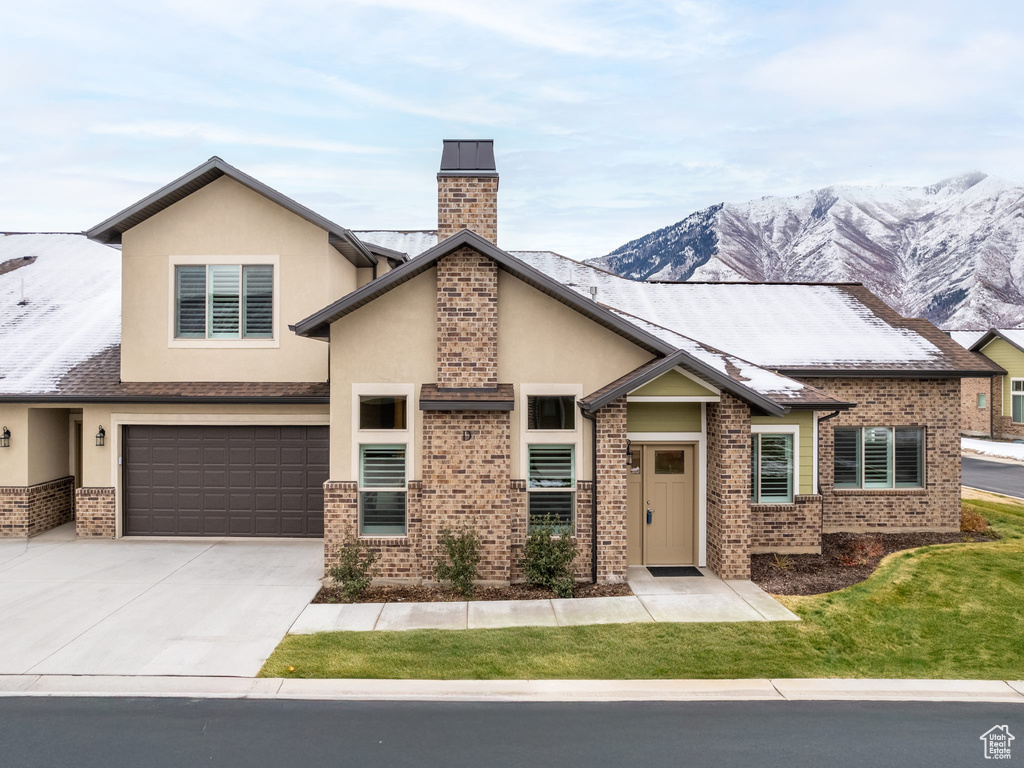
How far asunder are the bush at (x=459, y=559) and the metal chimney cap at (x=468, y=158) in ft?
20.0

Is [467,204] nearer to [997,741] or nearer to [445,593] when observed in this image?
[445,593]

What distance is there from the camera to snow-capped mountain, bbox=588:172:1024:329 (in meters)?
134

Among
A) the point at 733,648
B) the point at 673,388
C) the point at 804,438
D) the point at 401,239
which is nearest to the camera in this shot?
the point at 733,648

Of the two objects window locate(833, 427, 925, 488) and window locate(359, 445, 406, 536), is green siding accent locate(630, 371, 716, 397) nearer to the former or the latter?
window locate(359, 445, 406, 536)

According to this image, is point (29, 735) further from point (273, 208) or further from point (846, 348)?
point (846, 348)

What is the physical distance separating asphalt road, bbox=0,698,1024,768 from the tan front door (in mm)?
5001

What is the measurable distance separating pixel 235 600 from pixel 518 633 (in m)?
4.46

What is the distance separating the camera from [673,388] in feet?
37.6

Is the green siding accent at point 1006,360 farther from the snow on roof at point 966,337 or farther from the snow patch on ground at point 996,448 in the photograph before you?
the snow on roof at point 966,337

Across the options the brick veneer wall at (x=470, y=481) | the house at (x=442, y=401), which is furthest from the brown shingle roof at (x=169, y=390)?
the brick veneer wall at (x=470, y=481)

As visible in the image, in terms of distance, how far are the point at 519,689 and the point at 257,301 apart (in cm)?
966

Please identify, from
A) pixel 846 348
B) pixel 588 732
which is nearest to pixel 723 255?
pixel 846 348

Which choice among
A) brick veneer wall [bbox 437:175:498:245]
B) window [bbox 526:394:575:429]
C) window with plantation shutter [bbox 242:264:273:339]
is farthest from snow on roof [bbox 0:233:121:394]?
window [bbox 526:394:575:429]

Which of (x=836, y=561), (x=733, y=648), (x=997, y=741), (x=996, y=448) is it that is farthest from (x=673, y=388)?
(x=996, y=448)
